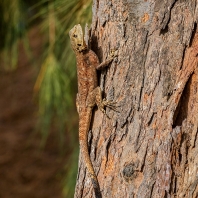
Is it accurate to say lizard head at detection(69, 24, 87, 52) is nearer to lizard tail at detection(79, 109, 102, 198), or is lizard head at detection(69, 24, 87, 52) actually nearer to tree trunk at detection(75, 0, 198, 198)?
lizard tail at detection(79, 109, 102, 198)

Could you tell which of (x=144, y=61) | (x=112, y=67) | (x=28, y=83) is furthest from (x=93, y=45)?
(x=28, y=83)

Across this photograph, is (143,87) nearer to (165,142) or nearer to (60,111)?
(165,142)

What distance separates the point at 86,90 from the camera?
243cm

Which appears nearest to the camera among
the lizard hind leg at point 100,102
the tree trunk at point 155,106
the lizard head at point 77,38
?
the tree trunk at point 155,106

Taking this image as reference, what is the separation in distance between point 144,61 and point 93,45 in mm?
404

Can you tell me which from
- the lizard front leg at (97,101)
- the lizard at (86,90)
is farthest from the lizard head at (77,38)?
the lizard front leg at (97,101)

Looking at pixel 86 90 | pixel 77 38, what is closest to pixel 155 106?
pixel 86 90

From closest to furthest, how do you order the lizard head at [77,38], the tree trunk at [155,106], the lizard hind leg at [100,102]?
the tree trunk at [155,106]
the lizard hind leg at [100,102]
the lizard head at [77,38]

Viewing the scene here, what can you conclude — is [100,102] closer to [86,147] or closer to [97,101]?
[97,101]

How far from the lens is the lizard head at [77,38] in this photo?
7.92 feet

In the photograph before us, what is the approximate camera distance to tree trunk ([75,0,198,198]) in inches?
70.7

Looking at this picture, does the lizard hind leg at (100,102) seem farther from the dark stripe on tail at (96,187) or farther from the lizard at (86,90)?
the dark stripe on tail at (96,187)

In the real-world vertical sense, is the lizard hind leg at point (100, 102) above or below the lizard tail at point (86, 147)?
above

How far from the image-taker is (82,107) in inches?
91.4
